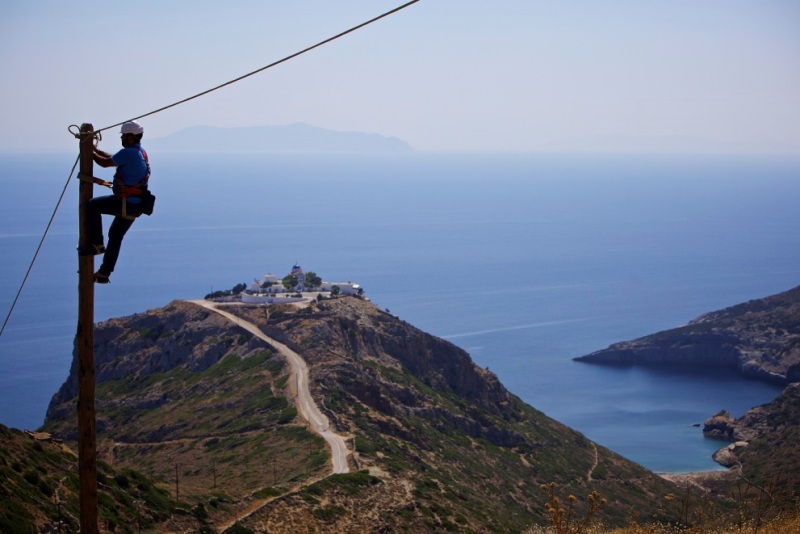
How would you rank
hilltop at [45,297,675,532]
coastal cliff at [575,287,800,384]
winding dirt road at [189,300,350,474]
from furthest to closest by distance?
coastal cliff at [575,287,800,384] → winding dirt road at [189,300,350,474] → hilltop at [45,297,675,532]

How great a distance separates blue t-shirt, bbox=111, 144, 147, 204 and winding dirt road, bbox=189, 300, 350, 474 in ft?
85.9

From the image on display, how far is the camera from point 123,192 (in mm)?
8617

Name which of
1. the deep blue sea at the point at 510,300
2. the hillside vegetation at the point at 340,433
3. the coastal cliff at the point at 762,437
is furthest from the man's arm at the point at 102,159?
the deep blue sea at the point at 510,300

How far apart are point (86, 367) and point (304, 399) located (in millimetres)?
37615

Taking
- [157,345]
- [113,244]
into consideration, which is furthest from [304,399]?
[113,244]

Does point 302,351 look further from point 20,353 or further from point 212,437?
point 20,353

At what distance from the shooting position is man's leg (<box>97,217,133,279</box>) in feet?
28.8

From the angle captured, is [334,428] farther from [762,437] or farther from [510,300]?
[510,300]

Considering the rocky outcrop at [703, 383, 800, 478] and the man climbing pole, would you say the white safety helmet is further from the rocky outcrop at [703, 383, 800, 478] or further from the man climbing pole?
the rocky outcrop at [703, 383, 800, 478]

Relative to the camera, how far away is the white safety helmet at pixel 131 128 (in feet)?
28.0

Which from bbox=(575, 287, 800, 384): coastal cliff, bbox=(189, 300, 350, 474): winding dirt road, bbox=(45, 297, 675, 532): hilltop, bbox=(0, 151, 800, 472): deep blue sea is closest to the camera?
bbox=(45, 297, 675, 532): hilltop

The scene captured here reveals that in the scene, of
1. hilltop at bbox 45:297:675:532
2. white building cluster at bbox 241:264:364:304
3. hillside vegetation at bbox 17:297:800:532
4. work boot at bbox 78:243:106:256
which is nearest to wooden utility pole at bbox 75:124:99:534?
work boot at bbox 78:243:106:256

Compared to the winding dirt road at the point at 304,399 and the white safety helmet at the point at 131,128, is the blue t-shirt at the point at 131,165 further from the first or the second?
the winding dirt road at the point at 304,399

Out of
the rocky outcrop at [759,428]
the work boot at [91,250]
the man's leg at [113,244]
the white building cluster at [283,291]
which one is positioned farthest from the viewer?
the rocky outcrop at [759,428]
